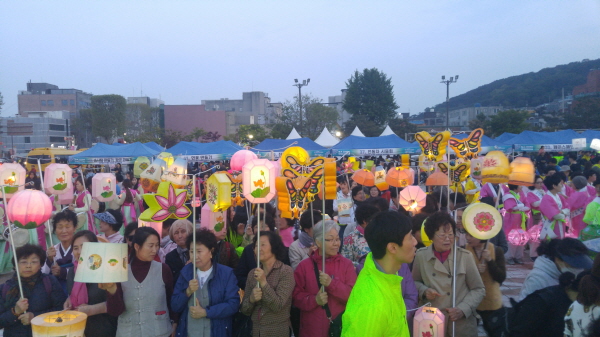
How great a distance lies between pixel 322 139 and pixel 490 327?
1801cm

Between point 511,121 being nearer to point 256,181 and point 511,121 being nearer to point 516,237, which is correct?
point 516,237

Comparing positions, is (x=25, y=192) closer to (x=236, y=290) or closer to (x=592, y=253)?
(x=236, y=290)

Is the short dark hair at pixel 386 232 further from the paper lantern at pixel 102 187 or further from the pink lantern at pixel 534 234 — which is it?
the pink lantern at pixel 534 234

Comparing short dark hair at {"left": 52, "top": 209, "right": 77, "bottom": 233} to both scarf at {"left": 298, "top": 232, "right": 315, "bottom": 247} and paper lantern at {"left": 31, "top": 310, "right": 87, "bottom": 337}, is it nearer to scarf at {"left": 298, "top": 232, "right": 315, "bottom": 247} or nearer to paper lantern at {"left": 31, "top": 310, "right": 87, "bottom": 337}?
paper lantern at {"left": 31, "top": 310, "right": 87, "bottom": 337}

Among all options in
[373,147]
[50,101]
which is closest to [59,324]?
[373,147]

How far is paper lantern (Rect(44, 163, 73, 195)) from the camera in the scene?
6.07 m

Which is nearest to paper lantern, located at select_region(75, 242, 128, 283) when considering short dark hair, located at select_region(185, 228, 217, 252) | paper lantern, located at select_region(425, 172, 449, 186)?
short dark hair, located at select_region(185, 228, 217, 252)

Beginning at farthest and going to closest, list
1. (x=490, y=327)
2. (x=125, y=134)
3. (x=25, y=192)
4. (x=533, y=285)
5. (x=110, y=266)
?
(x=125, y=134)
(x=25, y=192)
(x=490, y=327)
(x=110, y=266)
(x=533, y=285)

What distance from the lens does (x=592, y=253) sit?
139 inches

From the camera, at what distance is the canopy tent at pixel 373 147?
54.5 feet

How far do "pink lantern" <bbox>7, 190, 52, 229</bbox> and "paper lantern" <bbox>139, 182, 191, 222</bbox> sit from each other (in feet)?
3.41

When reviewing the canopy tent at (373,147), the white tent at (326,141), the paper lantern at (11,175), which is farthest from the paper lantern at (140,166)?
the white tent at (326,141)

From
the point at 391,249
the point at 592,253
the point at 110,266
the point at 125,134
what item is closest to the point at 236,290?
the point at 110,266

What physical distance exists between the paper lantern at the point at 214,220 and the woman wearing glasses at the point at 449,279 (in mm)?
2223
